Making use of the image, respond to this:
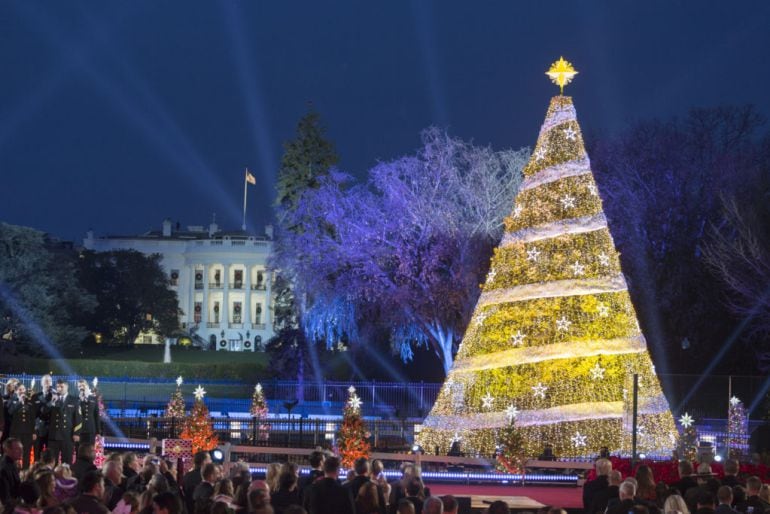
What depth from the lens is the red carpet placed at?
2281cm

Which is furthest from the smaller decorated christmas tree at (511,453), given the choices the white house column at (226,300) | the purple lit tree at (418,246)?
the white house column at (226,300)

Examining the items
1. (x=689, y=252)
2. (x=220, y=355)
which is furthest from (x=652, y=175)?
(x=220, y=355)

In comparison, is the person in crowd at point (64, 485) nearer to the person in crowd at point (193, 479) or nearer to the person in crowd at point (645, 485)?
the person in crowd at point (193, 479)

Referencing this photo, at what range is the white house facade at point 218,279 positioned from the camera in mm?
140375

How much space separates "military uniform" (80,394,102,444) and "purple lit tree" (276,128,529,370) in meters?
28.2

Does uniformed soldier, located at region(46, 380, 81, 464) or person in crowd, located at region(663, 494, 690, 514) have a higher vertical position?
uniformed soldier, located at region(46, 380, 81, 464)

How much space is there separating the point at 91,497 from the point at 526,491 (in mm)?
15126

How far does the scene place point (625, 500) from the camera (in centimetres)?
1179

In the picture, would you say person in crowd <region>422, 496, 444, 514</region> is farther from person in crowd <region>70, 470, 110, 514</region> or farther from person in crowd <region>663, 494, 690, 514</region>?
person in crowd <region>70, 470, 110, 514</region>

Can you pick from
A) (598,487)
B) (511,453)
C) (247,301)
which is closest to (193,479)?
(598,487)

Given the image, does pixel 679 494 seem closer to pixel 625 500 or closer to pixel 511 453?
pixel 625 500

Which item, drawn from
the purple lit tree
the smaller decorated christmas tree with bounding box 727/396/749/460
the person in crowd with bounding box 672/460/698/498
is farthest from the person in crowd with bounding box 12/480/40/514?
the purple lit tree

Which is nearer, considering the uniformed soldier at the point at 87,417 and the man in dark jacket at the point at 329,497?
the man in dark jacket at the point at 329,497

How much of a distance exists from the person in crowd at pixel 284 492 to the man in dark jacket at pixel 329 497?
0.83 feet
